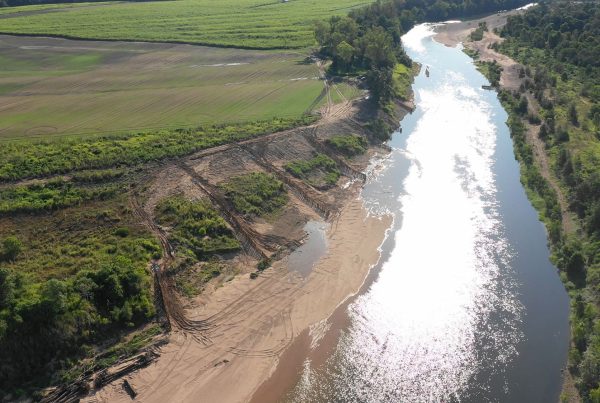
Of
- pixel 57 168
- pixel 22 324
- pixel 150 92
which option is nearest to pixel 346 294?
pixel 22 324

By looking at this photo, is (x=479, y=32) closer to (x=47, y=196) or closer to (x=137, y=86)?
(x=137, y=86)

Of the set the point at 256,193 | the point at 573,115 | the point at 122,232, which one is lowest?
the point at 573,115

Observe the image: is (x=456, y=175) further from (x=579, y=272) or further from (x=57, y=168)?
(x=57, y=168)

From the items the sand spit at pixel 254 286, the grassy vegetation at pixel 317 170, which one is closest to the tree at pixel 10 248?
the sand spit at pixel 254 286

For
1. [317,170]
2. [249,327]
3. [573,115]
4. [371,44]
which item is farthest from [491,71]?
[249,327]

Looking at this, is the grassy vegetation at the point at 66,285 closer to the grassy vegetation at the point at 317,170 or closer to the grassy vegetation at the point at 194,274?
the grassy vegetation at the point at 194,274

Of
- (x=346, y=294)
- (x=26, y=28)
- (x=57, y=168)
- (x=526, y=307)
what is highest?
(x=26, y=28)
